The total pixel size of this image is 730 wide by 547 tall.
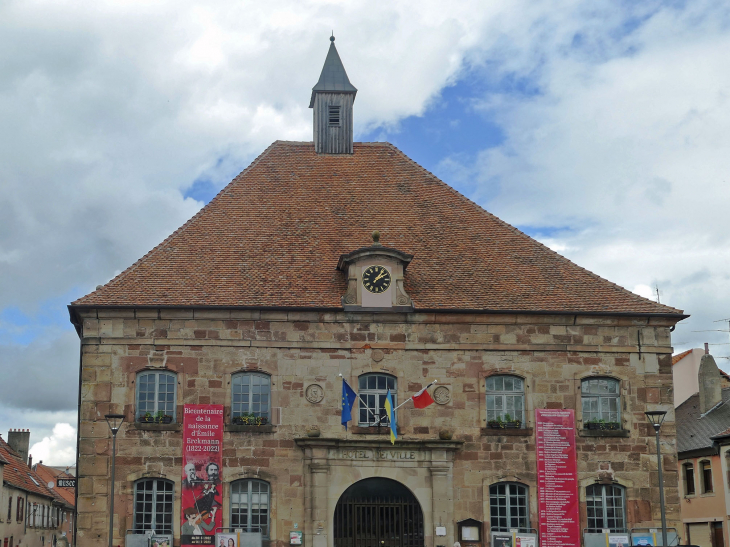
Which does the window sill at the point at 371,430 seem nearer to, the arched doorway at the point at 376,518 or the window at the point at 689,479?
the arched doorway at the point at 376,518

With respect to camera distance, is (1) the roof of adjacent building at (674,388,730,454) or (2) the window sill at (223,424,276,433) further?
(1) the roof of adjacent building at (674,388,730,454)

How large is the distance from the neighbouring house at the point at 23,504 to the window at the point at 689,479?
28.8 metres

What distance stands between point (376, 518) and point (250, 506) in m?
3.20

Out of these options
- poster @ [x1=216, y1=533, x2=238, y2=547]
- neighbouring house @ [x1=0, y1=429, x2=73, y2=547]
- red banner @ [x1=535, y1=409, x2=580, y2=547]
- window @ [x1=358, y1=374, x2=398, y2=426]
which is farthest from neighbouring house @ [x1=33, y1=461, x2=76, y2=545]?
red banner @ [x1=535, y1=409, x2=580, y2=547]

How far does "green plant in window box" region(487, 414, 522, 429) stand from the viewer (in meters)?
24.8

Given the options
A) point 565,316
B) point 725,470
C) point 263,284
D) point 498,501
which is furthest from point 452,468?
point 725,470

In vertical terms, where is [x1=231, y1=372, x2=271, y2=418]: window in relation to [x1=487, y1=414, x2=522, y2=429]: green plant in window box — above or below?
above

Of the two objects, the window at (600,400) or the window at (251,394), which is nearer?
the window at (251,394)

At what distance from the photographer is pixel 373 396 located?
24844 mm


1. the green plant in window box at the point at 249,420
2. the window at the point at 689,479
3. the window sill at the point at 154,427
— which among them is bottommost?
the window at the point at 689,479

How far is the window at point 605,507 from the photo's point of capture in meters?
24.5

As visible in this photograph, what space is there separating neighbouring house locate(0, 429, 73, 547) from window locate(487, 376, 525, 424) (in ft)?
82.8

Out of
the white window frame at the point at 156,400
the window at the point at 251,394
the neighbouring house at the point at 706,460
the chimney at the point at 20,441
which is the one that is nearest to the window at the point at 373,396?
the window at the point at 251,394

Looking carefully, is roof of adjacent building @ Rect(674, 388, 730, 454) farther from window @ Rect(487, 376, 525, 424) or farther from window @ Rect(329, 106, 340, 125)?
window @ Rect(329, 106, 340, 125)
